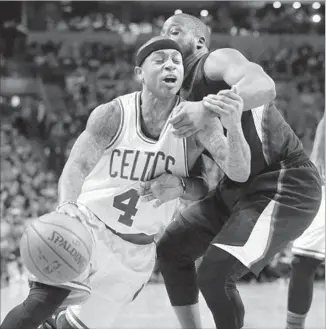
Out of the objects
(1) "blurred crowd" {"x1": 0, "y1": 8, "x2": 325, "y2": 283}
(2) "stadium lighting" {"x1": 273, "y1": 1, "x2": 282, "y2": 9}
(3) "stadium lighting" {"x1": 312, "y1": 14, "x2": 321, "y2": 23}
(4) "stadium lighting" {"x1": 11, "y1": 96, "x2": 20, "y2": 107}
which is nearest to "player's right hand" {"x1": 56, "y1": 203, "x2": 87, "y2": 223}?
(1) "blurred crowd" {"x1": 0, "y1": 8, "x2": 325, "y2": 283}

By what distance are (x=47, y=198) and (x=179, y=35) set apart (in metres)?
8.43

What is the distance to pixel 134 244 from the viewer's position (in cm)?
385

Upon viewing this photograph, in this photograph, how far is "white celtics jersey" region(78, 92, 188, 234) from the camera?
3760 mm

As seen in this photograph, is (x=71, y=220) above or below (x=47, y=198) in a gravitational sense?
above

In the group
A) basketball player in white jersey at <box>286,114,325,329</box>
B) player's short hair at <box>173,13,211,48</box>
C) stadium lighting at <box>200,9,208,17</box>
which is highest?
stadium lighting at <box>200,9,208,17</box>

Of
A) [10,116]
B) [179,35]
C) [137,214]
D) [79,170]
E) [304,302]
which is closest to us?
[79,170]

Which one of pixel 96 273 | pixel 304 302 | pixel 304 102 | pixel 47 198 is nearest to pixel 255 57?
pixel 304 102

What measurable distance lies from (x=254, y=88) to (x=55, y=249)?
3.89 feet

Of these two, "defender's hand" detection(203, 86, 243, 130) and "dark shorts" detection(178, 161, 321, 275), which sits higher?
"defender's hand" detection(203, 86, 243, 130)

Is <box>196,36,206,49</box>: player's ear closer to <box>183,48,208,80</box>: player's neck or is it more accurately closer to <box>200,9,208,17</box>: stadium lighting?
<box>183,48,208,80</box>: player's neck

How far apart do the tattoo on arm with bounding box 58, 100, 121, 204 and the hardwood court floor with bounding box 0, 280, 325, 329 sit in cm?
243

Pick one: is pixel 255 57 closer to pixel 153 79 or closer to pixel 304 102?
pixel 304 102

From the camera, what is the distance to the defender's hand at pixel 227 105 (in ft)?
10.5

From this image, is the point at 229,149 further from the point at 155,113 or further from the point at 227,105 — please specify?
the point at 155,113
